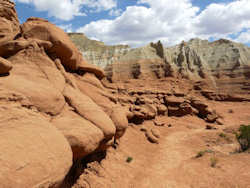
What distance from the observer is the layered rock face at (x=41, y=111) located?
3.39 meters

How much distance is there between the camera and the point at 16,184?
116 inches

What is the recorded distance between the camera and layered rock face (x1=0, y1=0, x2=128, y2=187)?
11.1ft

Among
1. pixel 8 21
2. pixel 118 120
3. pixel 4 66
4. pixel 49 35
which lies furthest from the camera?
pixel 118 120

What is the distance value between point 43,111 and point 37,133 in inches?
46.6

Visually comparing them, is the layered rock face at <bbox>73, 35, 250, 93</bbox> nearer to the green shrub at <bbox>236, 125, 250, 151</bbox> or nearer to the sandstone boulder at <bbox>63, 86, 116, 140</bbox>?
the green shrub at <bbox>236, 125, 250, 151</bbox>

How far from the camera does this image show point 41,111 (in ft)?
16.4

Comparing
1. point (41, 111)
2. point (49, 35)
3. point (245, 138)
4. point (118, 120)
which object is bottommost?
point (245, 138)

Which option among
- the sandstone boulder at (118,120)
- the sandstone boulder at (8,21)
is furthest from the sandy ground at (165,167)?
the sandstone boulder at (8,21)

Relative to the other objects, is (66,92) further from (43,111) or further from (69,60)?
(69,60)

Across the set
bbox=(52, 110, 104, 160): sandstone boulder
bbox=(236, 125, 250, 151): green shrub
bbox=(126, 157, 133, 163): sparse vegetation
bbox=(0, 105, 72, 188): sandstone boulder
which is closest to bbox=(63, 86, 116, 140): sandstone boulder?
bbox=(52, 110, 104, 160): sandstone boulder

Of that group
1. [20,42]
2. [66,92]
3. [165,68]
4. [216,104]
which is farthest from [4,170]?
[216,104]

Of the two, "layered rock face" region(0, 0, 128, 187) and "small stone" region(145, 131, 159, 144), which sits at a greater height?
"layered rock face" region(0, 0, 128, 187)

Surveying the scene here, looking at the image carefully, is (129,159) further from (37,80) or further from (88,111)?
(37,80)

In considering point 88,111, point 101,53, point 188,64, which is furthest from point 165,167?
Result: point 101,53
